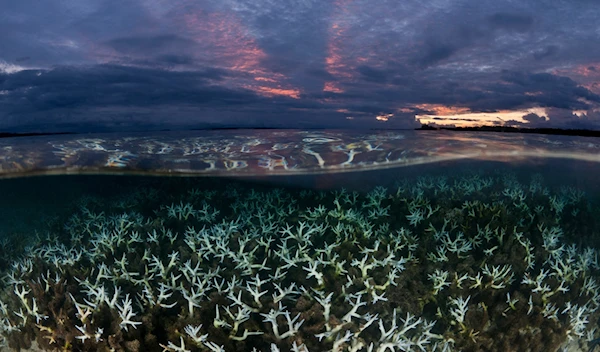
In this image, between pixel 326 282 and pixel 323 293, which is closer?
pixel 323 293

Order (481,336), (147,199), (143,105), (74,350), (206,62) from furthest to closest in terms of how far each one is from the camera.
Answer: (147,199) → (143,105) → (206,62) → (481,336) → (74,350)

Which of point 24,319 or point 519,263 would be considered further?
point 519,263

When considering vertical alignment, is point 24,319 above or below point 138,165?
below

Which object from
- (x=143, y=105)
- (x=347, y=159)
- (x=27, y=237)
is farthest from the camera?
(x=347, y=159)

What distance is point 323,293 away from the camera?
4121mm

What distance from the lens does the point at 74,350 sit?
13.0ft

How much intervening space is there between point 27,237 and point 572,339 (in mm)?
11905

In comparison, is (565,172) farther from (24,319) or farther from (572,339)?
(24,319)

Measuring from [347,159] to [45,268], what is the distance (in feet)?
34.7

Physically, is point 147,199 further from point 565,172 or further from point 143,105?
point 565,172

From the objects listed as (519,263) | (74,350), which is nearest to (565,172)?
(519,263)

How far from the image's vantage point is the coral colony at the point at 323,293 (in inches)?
150

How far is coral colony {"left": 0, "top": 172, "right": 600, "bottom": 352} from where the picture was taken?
150 inches

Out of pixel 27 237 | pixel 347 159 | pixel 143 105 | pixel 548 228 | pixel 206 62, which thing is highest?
pixel 206 62
